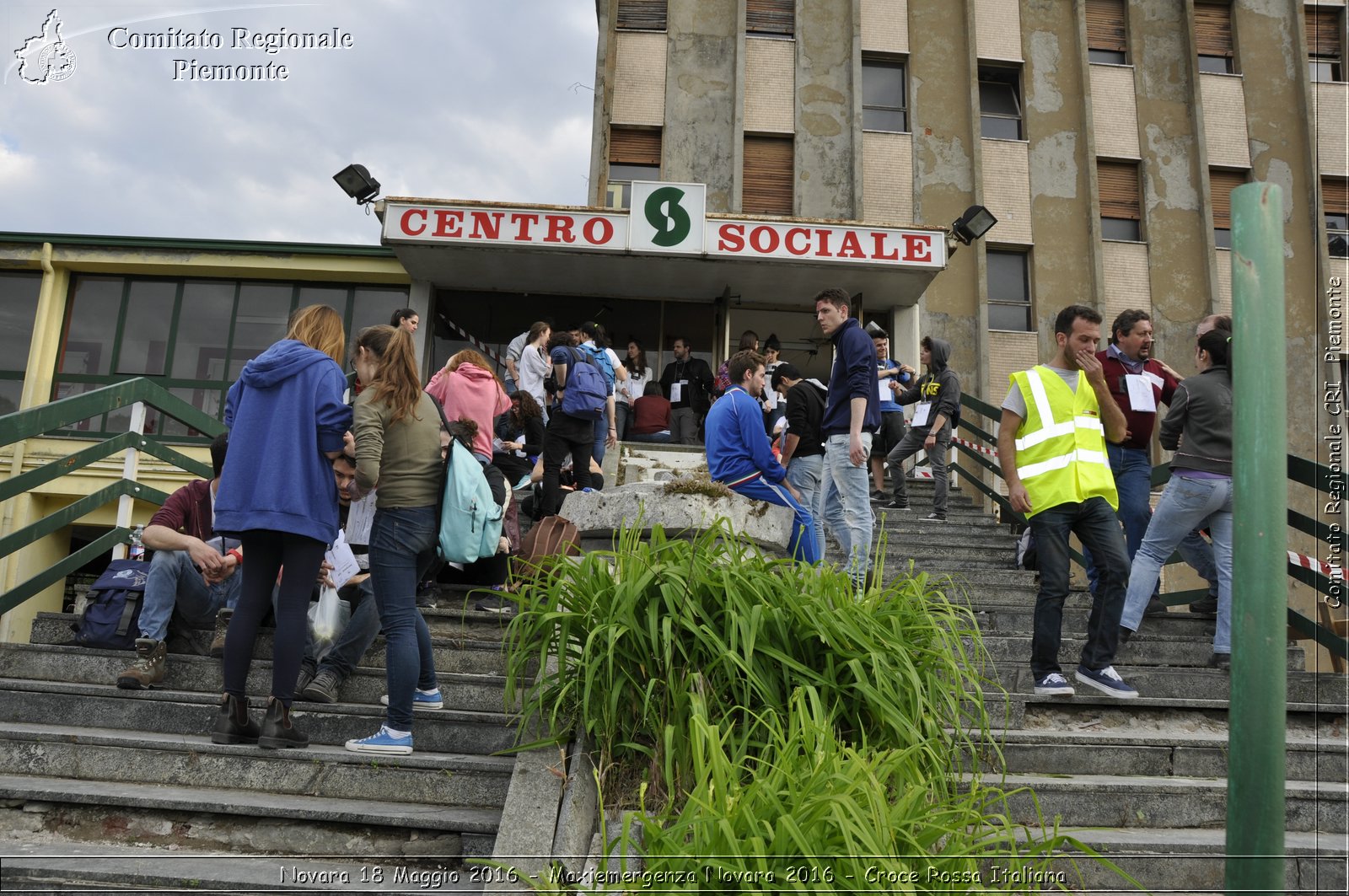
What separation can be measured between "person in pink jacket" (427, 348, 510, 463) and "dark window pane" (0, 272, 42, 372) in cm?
1181

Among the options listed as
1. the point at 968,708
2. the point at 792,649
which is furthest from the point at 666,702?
the point at 968,708

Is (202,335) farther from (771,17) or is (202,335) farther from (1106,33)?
(1106,33)

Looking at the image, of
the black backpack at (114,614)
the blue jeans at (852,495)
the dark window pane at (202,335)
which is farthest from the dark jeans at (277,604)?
the dark window pane at (202,335)

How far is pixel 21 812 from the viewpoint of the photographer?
11.1 ft

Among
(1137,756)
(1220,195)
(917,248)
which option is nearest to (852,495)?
(1137,756)

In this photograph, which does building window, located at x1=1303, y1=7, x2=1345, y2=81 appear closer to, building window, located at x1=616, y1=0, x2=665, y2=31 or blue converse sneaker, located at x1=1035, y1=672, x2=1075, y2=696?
building window, located at x1=616, y1=0, x2=665, y2=31

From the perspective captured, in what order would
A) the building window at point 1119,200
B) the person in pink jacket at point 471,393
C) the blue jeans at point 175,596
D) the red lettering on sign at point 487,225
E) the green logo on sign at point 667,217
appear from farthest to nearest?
the building window at point 1119,200
the green logo on sign at point 667,217
the red lettering on sign at point 487,225
the person in pink jacket at point 471,393
the blue jeans at point 175,596

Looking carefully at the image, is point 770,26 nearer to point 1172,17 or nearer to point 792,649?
point 1172,17

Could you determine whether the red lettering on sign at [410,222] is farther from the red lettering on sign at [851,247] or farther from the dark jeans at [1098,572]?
the dark jeans at [1098,572]

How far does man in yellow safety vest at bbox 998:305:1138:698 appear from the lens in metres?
4.74

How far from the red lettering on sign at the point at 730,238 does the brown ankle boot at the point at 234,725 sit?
9958 mm

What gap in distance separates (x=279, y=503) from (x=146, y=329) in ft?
42.3

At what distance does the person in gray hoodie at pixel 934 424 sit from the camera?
973cm

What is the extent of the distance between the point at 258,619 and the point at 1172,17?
2120 cm
